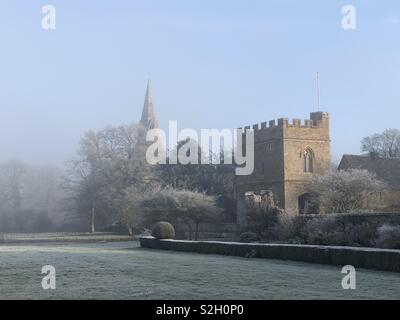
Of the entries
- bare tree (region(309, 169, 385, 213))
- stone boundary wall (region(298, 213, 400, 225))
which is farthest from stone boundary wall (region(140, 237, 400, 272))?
bare tree (region(309, 169, 385, 213))

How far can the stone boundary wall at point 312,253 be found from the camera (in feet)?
58.0

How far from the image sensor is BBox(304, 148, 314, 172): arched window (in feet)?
176

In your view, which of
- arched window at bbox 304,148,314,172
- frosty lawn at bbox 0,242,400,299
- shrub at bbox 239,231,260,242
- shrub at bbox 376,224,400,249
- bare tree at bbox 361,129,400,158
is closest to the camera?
frosty lawn at bbox 0,242,400,299

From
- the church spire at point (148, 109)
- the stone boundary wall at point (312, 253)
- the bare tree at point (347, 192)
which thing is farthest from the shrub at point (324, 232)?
the church spire at point (148, 109)

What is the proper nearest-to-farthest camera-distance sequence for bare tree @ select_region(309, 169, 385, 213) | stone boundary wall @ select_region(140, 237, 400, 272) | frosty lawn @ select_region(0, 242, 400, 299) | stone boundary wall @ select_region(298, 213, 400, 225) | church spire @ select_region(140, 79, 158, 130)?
1. frosty lawn @ select_region(0, 242, 400, 299)
2. stone boundary wall @ select_region(140, 237, 400, 272)
3. stone boundary wall @ select_region(298, 213, 400, 225)
4. bare tree @ select_region(309, 169, 385, 213)
5. church spire @ select_region(140, 79, 158, 130)

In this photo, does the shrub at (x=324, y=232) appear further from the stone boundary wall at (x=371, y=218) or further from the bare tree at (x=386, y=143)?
the bare tree at (x=386, y=143)

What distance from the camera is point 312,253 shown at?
67.9 ft

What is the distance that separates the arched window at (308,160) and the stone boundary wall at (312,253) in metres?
26.6

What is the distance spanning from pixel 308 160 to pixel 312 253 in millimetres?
33930

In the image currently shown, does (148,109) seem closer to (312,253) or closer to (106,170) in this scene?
(106,170)

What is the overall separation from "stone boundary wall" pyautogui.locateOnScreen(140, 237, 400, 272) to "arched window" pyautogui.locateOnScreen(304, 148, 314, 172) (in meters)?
26.6

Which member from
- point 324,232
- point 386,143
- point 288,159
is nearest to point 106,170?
point 288,159

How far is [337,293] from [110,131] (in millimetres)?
49306

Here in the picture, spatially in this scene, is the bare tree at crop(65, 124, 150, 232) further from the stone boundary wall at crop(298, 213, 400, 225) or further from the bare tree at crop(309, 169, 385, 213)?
the stone boundary wall at crop(298, 213, 400, 225)
